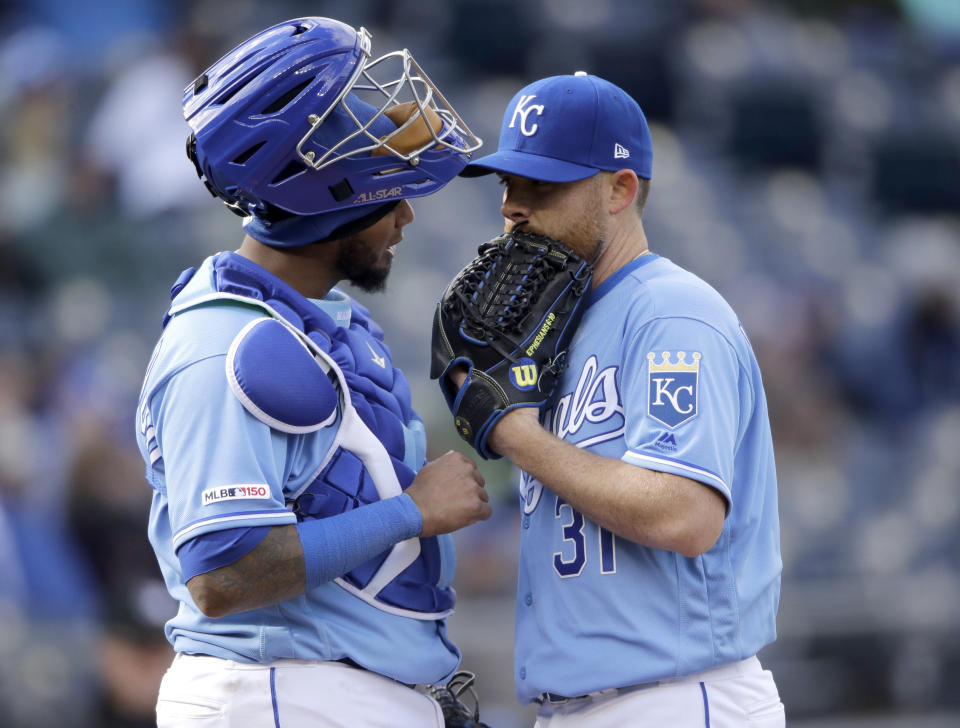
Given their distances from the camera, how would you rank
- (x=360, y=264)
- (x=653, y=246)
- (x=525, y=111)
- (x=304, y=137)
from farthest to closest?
1. (x=653, y=246)
2. (x=525, y=111)
3. (x=360, y=264)
4. (x=304, y=137)

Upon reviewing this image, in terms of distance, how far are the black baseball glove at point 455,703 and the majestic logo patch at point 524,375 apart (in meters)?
0.74

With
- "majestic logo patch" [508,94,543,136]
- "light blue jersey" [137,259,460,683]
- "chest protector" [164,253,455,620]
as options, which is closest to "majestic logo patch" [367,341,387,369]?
"chest protector" [164,253,455,620]

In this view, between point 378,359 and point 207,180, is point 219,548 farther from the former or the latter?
point 207,180

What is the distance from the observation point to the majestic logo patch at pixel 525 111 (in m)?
2.63

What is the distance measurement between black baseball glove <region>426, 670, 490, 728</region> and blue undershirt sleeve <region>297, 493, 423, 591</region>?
0.53 meters

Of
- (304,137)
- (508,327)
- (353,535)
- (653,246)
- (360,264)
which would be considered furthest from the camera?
(653,246)

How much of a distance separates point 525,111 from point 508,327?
55 centimetres

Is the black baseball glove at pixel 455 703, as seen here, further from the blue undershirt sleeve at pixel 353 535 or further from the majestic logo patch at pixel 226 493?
the majestic logo patch at pixel 226 493

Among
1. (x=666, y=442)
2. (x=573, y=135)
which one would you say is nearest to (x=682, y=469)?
(x=666, y=442)

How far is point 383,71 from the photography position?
8086 mm

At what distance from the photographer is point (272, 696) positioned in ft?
7.44

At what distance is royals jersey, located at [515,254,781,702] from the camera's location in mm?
2348

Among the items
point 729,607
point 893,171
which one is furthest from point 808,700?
point 893,171

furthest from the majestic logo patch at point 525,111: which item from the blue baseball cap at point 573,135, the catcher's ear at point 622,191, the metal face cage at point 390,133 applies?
the catcher's ear at point 622,191
